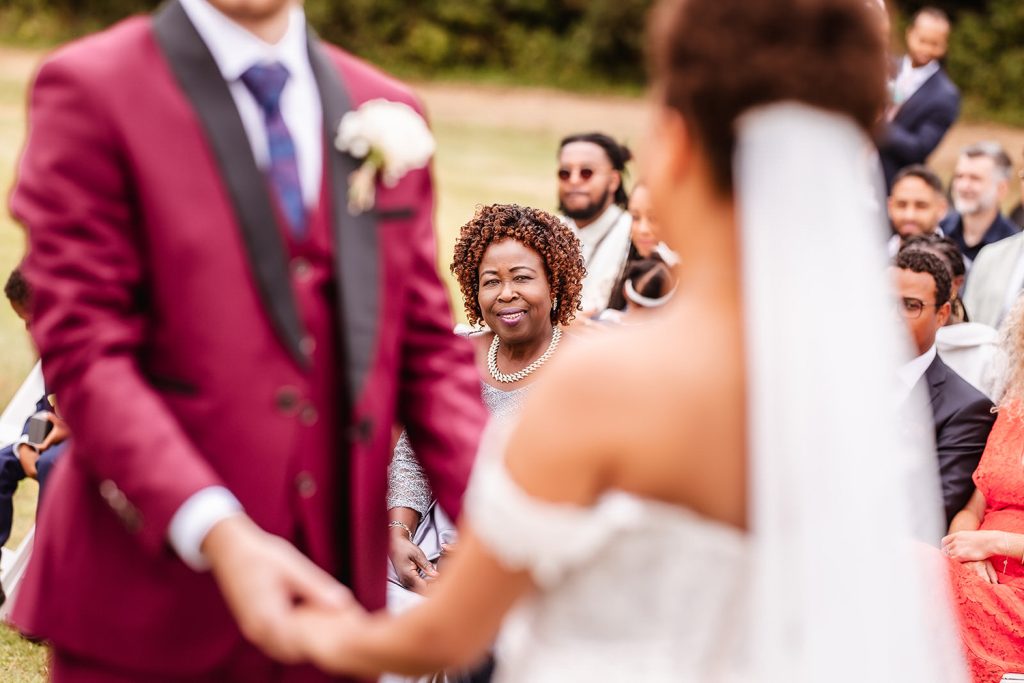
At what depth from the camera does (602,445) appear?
180cm

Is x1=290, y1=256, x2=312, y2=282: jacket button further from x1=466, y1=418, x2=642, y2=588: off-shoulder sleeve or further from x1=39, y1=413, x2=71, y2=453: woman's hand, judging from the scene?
x1=39, y1=413, x2=71, y2=453: woman's hand

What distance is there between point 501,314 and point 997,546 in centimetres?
182

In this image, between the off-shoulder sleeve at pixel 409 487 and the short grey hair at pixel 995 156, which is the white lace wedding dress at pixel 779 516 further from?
the short grey hair at pixel 995 156

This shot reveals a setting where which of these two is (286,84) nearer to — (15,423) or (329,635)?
(329,635)

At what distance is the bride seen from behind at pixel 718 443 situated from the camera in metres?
1.80

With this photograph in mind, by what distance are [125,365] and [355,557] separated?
0.50 metres

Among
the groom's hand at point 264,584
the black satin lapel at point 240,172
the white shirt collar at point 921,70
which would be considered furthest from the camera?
the white shirt collar at point 921,70

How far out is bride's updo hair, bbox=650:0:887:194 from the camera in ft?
5.87

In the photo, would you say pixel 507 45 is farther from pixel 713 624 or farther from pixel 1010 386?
pixel 713 624

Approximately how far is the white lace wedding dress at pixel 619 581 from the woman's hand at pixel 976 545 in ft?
9.77

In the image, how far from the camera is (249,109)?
7.29 ft

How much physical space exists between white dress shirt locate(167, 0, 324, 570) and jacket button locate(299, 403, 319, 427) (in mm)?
161

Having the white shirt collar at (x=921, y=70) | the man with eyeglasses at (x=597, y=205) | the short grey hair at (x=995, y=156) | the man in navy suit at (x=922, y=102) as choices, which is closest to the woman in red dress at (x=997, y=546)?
the man with eyeglasses at (x=597, y=205)

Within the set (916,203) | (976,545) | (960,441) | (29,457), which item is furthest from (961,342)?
(29,457)
